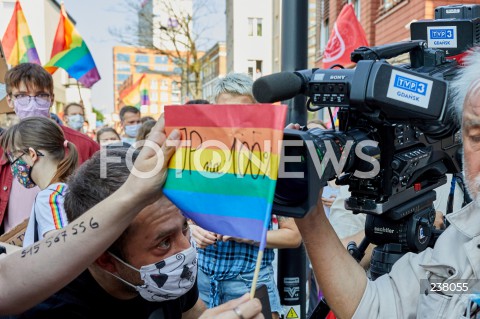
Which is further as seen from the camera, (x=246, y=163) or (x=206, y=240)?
(x=206, y=240)

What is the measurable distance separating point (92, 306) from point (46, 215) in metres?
0.98

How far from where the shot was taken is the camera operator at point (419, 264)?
1.54 meters

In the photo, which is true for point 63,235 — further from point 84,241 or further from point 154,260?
point 154,260

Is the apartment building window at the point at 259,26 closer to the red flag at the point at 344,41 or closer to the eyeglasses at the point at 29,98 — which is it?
the red flag at the point at 344,41

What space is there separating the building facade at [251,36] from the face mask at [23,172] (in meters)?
33.4

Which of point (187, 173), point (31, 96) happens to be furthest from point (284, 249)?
point (31, 96)

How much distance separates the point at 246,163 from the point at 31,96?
2.94 m

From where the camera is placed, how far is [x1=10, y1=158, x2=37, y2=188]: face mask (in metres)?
3.03

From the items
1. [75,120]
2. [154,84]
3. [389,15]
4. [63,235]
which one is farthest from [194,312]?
[154,84]

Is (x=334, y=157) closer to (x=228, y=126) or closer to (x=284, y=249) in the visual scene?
(x=228, y=126)

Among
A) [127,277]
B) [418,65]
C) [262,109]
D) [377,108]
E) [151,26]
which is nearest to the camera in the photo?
[262,109]

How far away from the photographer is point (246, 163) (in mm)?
1247

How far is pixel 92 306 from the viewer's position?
1.60 metres

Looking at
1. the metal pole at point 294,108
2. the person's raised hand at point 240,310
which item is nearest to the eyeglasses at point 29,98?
the metal pole at point 294,108
